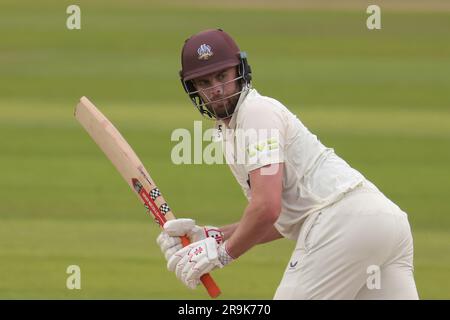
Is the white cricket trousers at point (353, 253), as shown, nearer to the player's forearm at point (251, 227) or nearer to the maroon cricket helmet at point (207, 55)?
the player's forearm at point (251, 227)

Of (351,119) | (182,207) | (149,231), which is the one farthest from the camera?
(351,119)

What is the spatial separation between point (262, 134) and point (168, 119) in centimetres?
1031

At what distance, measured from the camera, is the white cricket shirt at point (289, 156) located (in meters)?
5.32

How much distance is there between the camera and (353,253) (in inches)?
208

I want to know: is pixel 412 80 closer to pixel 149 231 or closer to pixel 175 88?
pixel 175 88

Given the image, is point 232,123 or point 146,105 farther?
point 146,105

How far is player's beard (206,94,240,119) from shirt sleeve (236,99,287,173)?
0.58 feet

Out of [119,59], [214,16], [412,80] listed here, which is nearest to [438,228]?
[412,80]

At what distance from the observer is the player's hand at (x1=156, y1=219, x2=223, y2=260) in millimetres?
5824

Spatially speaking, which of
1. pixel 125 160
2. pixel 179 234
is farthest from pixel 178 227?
pixel 125 160

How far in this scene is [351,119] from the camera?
1572 cm

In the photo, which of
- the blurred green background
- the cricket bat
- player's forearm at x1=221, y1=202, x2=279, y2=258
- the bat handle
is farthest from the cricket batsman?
the blurred green background

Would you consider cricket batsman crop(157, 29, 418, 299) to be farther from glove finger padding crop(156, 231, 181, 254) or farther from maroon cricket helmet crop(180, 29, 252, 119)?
glove finger padding crop(156, 231, 181, 254)
